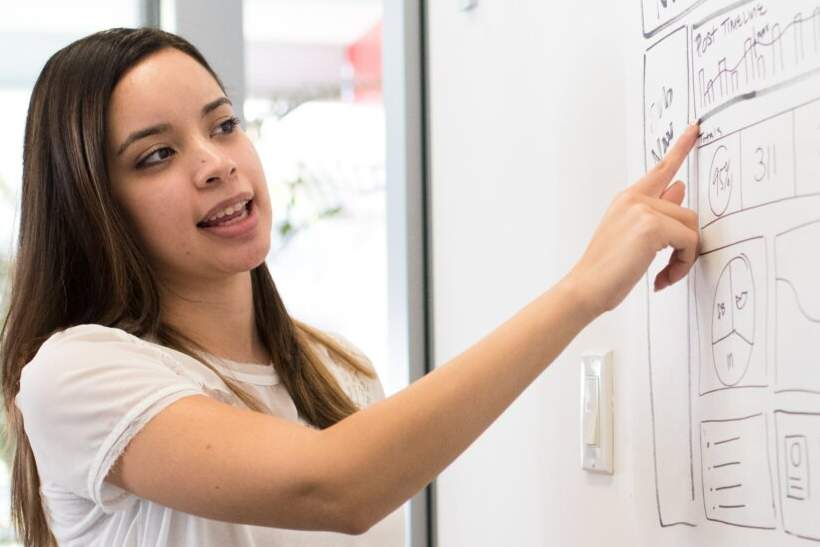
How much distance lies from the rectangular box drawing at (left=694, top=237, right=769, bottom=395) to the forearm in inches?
4.6

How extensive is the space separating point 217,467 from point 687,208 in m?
0.45

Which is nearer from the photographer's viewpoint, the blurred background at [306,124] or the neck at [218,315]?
the neck at [218,315]

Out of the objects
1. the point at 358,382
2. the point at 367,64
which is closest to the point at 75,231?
the point at 358,382

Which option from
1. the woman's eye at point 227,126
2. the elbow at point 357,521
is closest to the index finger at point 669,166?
the elbow at point 357,521

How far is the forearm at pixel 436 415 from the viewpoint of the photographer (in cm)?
83

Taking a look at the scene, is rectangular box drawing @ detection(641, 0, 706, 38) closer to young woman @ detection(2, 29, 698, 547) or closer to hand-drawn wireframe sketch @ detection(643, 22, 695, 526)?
hand-drawn wireframe sketch @ detection(643, 22, 695, 526)

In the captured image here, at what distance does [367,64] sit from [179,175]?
3808mm

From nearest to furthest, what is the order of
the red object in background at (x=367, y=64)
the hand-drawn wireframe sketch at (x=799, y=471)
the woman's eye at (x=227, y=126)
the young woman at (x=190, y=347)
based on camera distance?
the hand-drawn wireframe sketch at (x=799, y=471), the young woman at (x=190, y=347), the woman's eye at (x=227, y=126), the red object in background at (x=367, y=64)

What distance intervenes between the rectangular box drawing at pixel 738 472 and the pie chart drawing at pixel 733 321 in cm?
4

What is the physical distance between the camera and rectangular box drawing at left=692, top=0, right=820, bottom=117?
29.9 inches

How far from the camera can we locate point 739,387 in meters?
0.84

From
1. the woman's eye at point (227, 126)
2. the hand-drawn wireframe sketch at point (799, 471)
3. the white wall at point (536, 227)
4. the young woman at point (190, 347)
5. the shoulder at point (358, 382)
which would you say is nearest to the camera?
the hand-drawn wireframe sketch at point (799, 471)

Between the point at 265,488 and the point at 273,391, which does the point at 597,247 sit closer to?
the point at 265,488

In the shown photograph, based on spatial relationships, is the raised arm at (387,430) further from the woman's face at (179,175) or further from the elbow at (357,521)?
the woman's face at (179,175)
